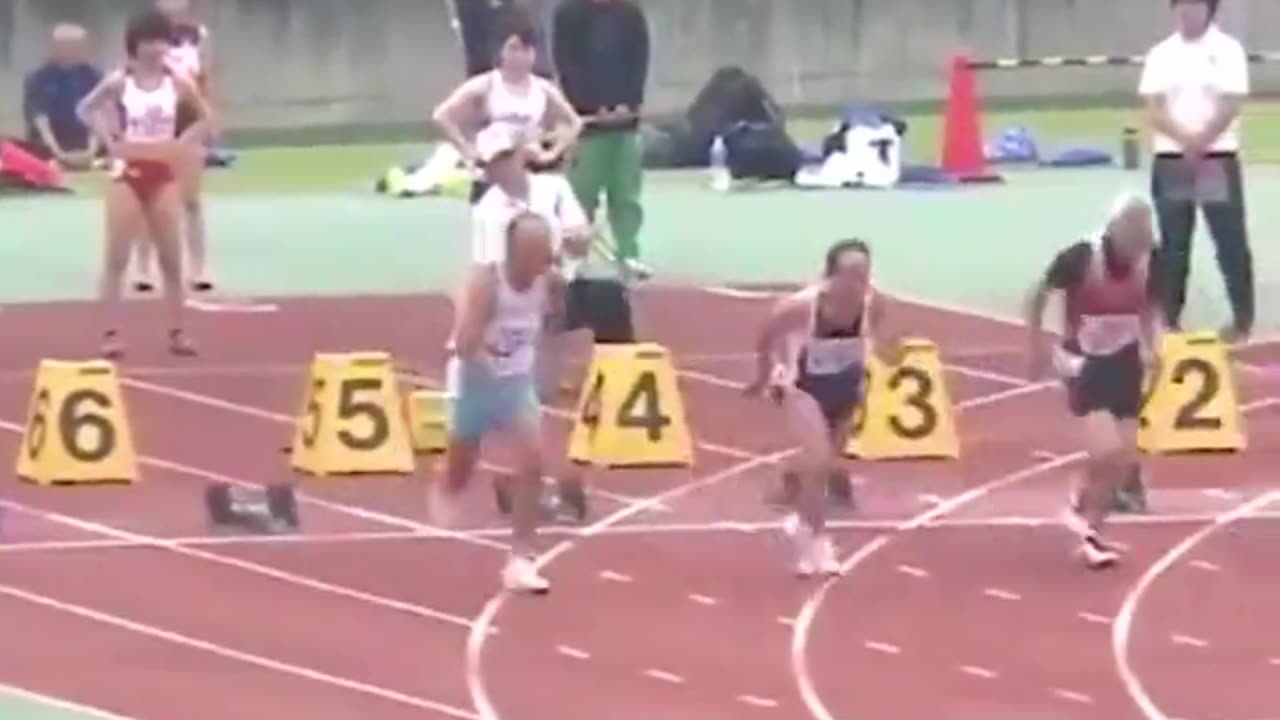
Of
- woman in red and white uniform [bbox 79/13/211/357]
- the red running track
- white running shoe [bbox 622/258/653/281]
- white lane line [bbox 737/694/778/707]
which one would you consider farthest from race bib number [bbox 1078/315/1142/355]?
white running shoe [bbox 622/258/653/281]

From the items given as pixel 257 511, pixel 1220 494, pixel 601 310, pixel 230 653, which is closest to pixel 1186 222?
pixel 601 310

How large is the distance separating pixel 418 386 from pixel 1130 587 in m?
4.77

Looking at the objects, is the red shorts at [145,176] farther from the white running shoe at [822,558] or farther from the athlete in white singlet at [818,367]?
the white running shoe at [822,558]

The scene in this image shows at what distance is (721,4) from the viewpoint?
1378 inches

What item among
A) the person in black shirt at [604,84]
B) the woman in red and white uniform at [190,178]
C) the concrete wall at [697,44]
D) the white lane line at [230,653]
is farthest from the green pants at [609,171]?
the concrete wall at [697,44]

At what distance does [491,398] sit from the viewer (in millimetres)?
12703

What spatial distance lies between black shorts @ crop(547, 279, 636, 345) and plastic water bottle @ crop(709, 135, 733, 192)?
1034 centimetres

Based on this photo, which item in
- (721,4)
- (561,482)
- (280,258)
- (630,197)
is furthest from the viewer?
(721,4)

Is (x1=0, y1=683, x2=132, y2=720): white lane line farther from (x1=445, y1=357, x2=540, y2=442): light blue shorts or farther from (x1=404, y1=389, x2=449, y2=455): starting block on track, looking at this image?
(x1=404, y1=389, x2=449, y2=455): starting block on track

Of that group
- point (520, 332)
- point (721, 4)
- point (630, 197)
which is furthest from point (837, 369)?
point (721, 4)

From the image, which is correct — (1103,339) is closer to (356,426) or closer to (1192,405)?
(1192,405)

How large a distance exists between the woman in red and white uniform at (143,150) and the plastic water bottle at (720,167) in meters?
9.95

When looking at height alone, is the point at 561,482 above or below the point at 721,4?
below

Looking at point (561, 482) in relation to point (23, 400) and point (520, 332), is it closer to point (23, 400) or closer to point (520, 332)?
point (520, 332)
